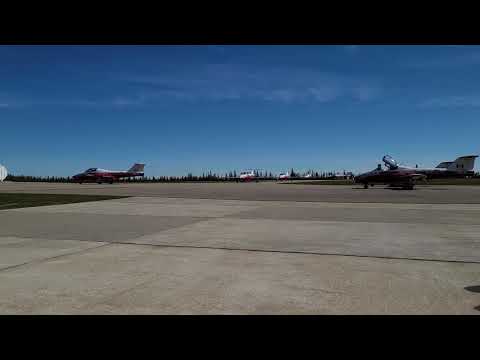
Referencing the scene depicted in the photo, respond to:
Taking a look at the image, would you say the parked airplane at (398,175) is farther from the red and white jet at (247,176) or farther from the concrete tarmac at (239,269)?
the red and white jet at (247,176)

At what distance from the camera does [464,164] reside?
44.8 m

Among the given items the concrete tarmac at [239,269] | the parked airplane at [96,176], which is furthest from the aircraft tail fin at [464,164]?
the parked airplane at [96,176]

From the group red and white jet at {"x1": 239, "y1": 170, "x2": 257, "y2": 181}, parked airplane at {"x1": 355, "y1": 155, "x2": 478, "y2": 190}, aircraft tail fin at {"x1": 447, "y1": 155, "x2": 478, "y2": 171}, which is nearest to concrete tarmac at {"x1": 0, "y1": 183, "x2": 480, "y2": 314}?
parked airplane at {"x1": 355, "y1": 155, "x2": 478, "y2": 190}

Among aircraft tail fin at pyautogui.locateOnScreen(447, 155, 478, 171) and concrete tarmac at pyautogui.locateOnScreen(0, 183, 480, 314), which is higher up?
aircraft tail fin at pyautogui.locateOnScreen(447, 155, 478, 171)

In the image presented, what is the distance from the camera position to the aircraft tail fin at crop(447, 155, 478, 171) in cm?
4425

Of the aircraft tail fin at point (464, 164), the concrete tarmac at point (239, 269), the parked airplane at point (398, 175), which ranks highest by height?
the aircraft tail fin at point (464, 164)

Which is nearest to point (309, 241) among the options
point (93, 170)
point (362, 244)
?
point (362, 244)

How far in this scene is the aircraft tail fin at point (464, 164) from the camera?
145 ft

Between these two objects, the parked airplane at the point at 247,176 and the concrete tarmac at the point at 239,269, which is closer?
the concrete tarmac at the point at 239,269

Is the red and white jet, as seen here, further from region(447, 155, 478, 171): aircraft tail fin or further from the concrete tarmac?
the concrete tarmac

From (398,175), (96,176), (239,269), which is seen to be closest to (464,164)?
(398,175)
